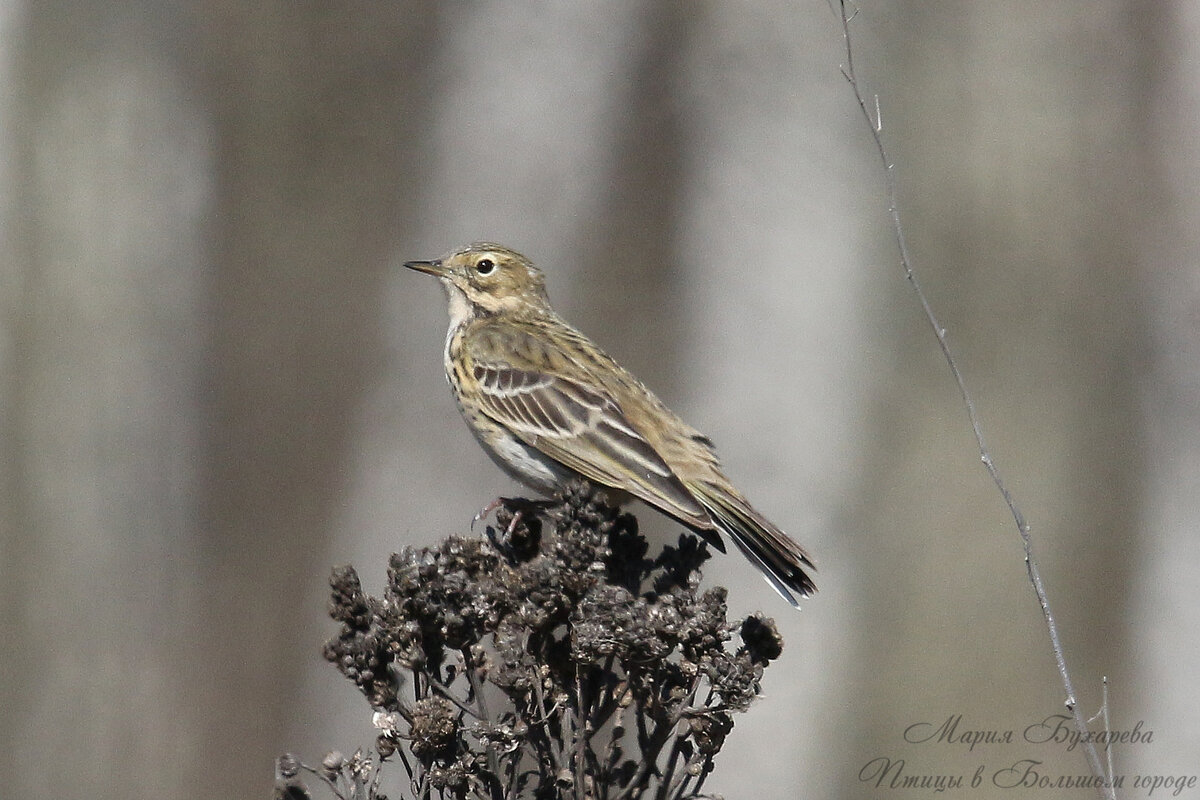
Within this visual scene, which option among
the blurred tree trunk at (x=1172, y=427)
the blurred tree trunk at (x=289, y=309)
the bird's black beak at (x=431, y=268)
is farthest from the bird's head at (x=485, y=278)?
the blurred tree trunk at (x=1172, y=427)

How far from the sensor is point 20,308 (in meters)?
9.66

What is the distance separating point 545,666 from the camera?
140 inches

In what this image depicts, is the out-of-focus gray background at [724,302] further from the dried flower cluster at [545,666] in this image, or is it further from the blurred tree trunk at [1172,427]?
the dried flower cluster at [545,666]

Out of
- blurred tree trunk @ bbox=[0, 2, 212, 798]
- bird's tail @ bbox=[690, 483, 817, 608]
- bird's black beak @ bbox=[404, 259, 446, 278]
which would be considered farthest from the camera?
blurred tree trunk @ bbox=[0, 2, 212, 798]

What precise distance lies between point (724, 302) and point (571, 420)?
4.26 meters

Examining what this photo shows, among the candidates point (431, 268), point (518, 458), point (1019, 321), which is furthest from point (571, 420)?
point (1019, 321)

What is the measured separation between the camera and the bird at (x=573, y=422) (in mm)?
4488

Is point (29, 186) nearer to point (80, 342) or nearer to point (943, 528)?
point (80, 342)

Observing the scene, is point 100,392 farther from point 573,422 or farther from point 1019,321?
point 1019,321

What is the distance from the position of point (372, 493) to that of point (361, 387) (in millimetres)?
712

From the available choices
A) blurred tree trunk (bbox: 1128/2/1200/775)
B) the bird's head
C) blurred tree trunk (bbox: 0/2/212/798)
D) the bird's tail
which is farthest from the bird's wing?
blurred tree trunk (bbox: 1128/2/1200/775)

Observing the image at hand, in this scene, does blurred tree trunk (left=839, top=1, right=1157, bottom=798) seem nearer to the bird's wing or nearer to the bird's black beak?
the bird's black beak

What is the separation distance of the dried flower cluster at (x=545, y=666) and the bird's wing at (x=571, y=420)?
0.95m

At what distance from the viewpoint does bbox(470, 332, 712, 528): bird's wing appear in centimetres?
463
